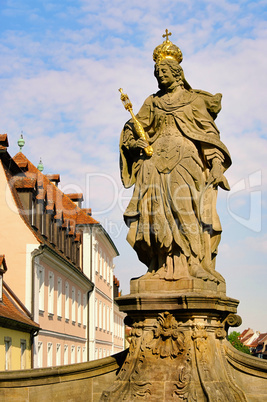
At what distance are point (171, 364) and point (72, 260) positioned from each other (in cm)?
3175

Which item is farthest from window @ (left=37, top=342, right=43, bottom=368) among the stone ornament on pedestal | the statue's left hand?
the statue's left hand

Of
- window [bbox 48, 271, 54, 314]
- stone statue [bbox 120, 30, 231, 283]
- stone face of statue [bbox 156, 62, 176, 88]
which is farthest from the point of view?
window [bbox 48, 271, 54, 314]

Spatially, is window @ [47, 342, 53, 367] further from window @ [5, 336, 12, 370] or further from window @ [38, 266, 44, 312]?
window @ [5, 336, 12, 370]

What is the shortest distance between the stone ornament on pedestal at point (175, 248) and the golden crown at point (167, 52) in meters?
0.01

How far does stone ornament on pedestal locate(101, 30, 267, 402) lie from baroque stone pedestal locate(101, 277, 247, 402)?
1 cm

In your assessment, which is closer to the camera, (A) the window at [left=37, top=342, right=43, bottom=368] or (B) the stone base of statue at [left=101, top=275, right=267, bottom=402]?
(B) the stone base of statue at [left=101, top=275, right=267, bottom=402]

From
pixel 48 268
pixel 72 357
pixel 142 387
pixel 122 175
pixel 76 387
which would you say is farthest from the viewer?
pixel 72 357

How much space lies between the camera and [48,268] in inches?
1218

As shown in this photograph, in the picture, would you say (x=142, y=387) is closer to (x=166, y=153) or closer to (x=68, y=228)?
(x=166, y=153)

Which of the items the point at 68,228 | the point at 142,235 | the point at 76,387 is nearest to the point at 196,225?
the point at 142,235

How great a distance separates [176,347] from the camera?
6.91 metres

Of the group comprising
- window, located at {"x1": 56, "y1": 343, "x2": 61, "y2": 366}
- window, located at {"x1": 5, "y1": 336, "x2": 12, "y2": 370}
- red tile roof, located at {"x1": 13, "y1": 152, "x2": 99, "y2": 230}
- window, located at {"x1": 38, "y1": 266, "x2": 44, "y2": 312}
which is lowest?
window, located at {"x1": 5, "y1": 336, "x2": 12, "y2": 370}

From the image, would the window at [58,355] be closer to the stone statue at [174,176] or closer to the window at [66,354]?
the window at [66,354]

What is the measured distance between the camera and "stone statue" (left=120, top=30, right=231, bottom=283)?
738 centimetres
